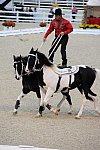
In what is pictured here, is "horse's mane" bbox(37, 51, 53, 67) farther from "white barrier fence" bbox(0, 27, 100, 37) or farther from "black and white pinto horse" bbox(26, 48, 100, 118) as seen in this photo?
"white barrier fence" bbox(0, 27, 100, 37)

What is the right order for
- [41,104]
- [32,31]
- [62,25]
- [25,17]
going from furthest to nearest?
[25,17]
[32,31]
[62,25]
[41,104]

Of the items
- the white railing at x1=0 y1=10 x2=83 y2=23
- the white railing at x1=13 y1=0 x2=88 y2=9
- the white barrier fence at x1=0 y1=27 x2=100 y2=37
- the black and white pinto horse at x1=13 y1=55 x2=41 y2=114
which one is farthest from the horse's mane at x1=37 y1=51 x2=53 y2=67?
the white railing at x1=13 y1=0 x2=88 y2=9

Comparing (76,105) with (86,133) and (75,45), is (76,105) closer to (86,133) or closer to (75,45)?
(86,133)

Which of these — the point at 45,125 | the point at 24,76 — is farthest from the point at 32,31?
the point at 45,125

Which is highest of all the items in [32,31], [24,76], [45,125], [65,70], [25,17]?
[65,70]

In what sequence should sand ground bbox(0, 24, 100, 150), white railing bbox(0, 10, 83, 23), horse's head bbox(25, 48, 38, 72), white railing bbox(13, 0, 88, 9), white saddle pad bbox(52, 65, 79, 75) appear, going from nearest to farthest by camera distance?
sand ground bbox(0, 24, 100, 150) → horse's head bbox(25, 48, 38, 72) → white saddle pad bbox(52, 65, 79, 75) → white railing bbox(0, 10, 83, 23) → white railing bbox(13, 0, 88, 9)

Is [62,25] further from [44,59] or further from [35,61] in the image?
[35,61]

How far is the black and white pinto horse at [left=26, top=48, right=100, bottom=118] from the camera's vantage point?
7.29 m

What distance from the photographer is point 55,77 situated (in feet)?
24.1

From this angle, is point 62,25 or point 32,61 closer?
point 32,61

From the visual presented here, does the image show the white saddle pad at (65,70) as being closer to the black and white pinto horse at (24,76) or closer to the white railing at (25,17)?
the black and white pinto horse at (24,76)

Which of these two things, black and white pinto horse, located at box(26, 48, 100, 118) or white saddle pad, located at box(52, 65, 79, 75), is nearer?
black and white pinto horse, located at box(26, 48, 100, 118)

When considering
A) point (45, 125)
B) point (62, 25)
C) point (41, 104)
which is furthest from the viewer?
point (62, 25)

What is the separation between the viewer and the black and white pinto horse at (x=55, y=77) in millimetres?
7293
